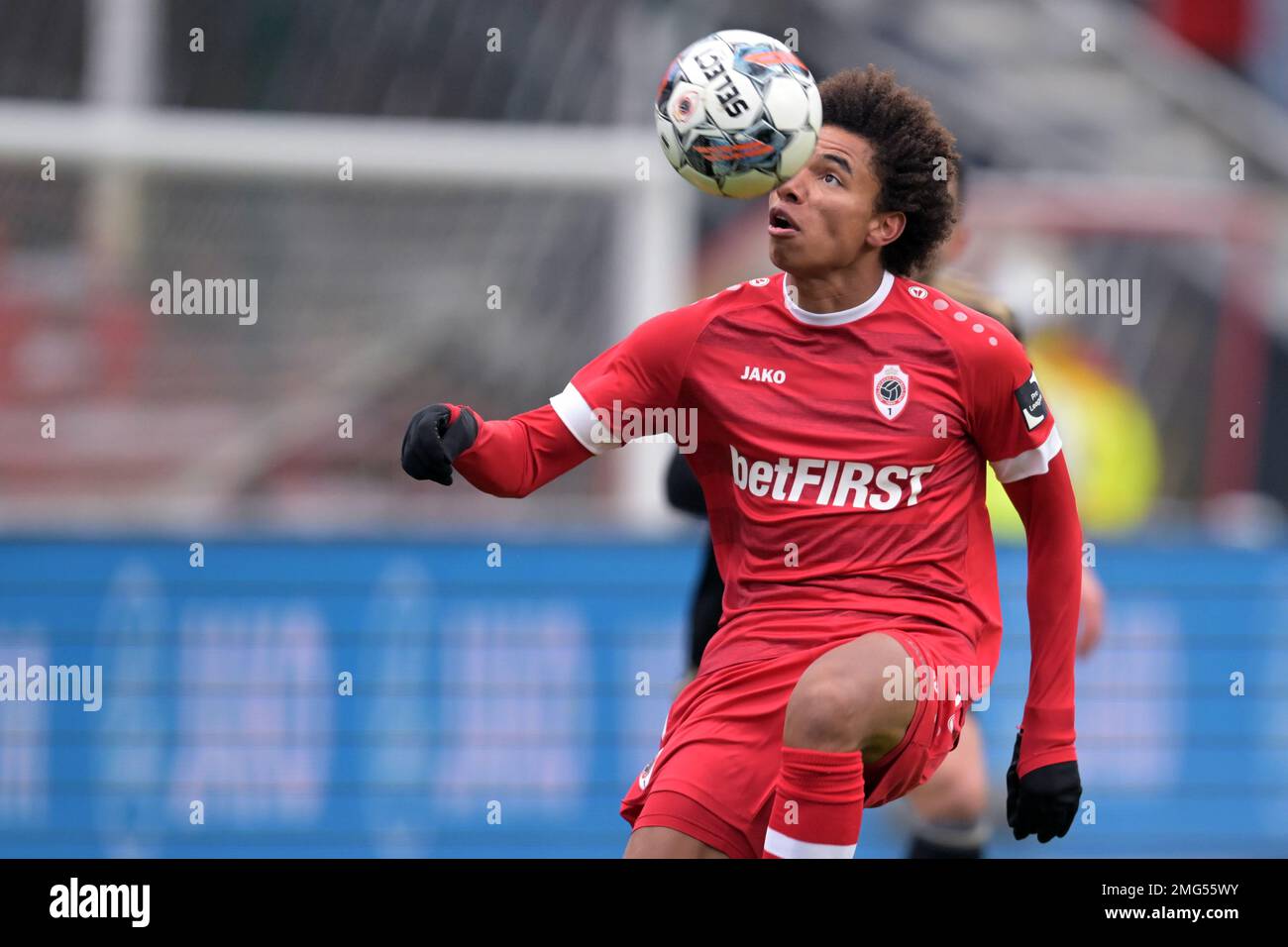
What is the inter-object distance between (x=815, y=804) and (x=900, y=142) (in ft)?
4.62

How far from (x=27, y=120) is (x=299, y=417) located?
193 cm

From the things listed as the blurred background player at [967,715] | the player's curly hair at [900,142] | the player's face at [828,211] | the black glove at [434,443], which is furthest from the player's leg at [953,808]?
the black glove at [434,443]

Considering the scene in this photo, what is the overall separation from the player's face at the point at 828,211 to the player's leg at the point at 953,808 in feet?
6.64

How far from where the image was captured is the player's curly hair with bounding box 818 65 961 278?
13.2 feet

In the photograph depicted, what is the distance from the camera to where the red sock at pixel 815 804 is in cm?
360

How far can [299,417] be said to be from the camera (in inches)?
380

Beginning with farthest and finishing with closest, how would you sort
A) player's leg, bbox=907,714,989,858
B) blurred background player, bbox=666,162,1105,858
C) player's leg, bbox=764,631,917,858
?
player's leg, bbox=907,714,989,858, blurred background player, bbox=666,162,1105,858, player's leg, bbox=764,631,917,858

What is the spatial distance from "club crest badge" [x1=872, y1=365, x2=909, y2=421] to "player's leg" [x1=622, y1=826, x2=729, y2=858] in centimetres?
94

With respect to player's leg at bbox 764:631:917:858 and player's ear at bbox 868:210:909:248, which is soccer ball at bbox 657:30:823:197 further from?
player's leg at bbox 764:631:917:858

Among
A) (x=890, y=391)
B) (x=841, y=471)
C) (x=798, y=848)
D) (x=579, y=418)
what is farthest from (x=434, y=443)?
(x=798, y=848)

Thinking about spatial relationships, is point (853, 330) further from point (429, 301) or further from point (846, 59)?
point (846, 59)

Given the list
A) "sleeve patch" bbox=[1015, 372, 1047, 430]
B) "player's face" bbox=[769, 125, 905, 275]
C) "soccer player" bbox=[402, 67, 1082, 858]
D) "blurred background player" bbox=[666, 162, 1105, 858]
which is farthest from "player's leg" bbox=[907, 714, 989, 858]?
"player's face" bbox=[769, 125, 905, 275]

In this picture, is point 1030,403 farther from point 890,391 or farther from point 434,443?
point 434,443

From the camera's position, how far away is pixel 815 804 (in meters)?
3.62
